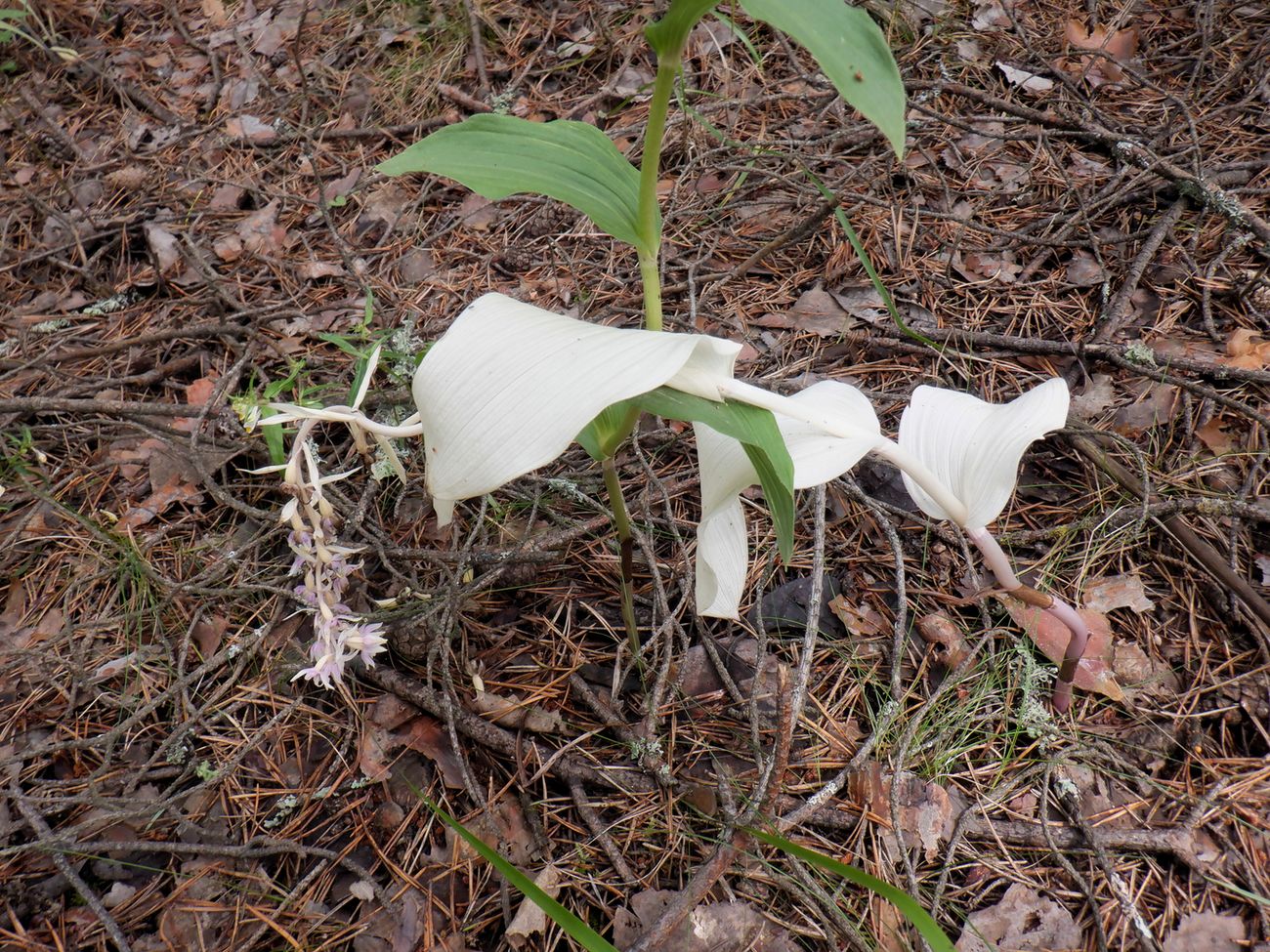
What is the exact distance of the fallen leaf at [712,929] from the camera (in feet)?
3.84

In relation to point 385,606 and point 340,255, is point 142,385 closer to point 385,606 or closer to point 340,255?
point 340,255

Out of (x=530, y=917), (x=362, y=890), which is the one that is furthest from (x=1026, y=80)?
(x=362, y=890)

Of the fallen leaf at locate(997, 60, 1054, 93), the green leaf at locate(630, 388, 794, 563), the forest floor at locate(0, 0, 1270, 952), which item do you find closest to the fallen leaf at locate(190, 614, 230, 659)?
the forest floor at locate(0, 0, 1270, 952)

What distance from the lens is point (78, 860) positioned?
138 cm

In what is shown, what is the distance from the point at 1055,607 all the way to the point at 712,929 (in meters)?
0.74

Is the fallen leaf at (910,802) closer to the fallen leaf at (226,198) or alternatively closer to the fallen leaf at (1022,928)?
the fallen leaf at (1022,928)

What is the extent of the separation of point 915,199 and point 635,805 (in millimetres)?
1718

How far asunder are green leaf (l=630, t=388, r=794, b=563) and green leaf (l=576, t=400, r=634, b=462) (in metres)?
0.18

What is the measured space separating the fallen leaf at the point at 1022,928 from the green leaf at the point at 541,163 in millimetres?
1138

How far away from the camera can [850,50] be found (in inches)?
31.8

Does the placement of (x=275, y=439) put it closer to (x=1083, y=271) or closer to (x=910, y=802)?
(x=910, y=802)

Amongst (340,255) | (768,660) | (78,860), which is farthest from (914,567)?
(340,255)

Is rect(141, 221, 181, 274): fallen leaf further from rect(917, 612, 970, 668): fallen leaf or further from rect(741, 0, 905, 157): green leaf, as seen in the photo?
rect(917, 612, 970, 668): fallen leaf

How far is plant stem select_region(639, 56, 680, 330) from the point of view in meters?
0.95
